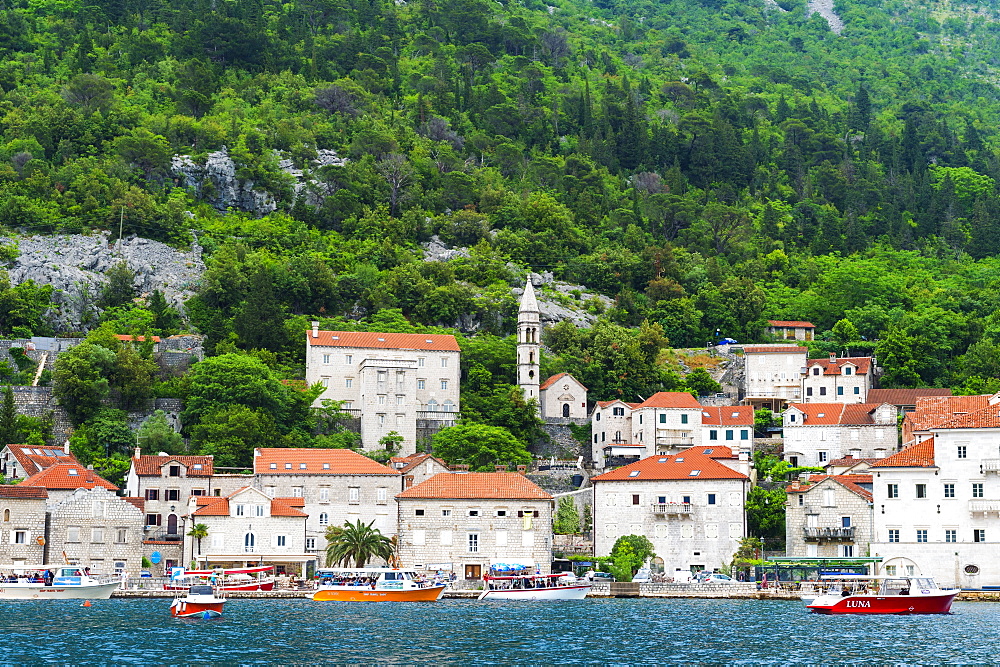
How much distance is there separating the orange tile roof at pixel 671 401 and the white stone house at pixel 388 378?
13.8 metres

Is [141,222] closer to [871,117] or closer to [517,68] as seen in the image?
[517,68]

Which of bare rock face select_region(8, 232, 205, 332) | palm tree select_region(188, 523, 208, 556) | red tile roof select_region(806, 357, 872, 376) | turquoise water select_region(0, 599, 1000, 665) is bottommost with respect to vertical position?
turquoise water select_region(0, 599, 1000, 665)

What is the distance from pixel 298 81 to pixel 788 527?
9381 cm

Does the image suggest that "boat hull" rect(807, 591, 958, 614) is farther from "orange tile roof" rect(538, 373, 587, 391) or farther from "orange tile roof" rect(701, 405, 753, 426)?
"orange tile roof" rect(538, 373, 587, 391)

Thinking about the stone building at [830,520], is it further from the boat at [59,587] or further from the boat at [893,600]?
the boat at [59,587]

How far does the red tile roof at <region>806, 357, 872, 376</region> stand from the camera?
108m

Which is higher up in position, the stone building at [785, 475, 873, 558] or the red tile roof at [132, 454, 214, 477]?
the red tile roof at [132, 454, 214, 477]

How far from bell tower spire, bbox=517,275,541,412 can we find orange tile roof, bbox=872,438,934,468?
3055cm

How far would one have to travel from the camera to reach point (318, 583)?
76.8 metres

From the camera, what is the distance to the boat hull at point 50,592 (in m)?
73.6

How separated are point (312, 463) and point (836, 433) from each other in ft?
116

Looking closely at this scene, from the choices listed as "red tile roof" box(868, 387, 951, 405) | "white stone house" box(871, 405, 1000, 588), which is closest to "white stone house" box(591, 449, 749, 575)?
"white stone house" box(871, 405, 1000, 588)

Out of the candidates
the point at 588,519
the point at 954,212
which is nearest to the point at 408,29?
the point at 954,212

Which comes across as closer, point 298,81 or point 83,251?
point 83,251
